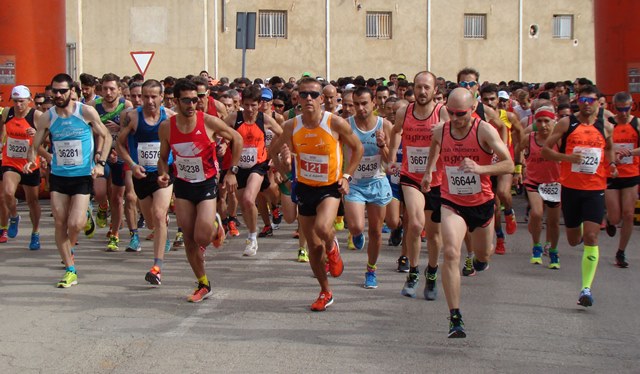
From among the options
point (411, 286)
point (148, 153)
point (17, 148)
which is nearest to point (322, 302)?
point (411, 286)

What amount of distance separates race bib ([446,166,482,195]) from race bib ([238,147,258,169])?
183 inches

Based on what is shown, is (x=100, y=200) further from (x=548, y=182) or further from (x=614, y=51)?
(x=614, y=51)

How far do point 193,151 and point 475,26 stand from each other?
33203 millimetres

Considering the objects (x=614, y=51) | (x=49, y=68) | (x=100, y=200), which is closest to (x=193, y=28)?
(x=49, y=68)

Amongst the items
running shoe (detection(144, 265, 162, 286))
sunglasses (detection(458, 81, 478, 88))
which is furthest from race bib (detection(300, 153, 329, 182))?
sunglasses (detection(458, 81, 478, 88))

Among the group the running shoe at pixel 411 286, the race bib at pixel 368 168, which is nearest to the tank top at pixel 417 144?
the race bib at pixel 368 168

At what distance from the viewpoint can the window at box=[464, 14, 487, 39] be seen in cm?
4150

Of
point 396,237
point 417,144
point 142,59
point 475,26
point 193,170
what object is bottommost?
point 396,237

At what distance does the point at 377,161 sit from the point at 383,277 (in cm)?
131

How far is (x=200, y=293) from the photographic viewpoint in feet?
32.0

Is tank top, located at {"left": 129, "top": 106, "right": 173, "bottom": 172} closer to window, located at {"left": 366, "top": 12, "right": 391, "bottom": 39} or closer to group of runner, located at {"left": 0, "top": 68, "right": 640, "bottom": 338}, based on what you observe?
group of runner, located at {"left": 0, "top": 68, "right": 640, "bottom": 338}

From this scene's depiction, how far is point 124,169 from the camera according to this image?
13086 millimetres

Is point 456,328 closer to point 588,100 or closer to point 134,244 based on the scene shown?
point 588,100

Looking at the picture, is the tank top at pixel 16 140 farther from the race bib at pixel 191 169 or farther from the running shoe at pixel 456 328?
the running shoe at pixel 456 328
